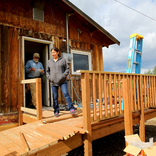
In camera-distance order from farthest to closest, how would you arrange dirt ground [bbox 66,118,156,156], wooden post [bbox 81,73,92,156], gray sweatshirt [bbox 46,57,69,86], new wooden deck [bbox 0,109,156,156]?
dirt ground [bbox 66,118,156,156], gray sweatshirt [bbox 46,57,69,86], wooden post [bbox 81,73,92,156], new wooden deck [bbox 0,109,156,156]

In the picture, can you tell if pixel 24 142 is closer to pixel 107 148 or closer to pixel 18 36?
pixel 107 148

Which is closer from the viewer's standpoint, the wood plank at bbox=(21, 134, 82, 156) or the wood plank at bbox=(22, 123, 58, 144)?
the wood plank at bbox=(21, 134, 82, 156)

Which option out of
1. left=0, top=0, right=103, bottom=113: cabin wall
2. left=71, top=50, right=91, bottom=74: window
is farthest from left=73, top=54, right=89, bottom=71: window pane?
left=0, top=0, right=103, bottom=113: cabin wall

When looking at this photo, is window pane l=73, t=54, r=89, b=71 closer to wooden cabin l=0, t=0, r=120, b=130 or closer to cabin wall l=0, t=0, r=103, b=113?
wooden cabin l=0, t=0, r=120, b=130

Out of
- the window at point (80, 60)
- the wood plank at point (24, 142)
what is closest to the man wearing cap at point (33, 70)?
the window at point (80, 60)

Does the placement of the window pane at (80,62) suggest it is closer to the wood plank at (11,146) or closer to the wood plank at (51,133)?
the wood plank at (51,133)

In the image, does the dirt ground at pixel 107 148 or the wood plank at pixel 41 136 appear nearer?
the wood plank at pixel 41 136

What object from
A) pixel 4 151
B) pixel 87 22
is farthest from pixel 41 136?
pixel 87 22

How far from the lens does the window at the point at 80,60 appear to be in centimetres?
623

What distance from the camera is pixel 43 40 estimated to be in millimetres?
5379

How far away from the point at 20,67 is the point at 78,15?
313cm

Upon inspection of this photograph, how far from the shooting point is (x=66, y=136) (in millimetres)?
Result: 2400

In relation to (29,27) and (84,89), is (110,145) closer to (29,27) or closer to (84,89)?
(84,89)

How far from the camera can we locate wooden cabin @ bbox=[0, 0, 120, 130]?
450 cm
